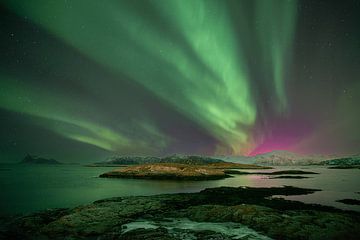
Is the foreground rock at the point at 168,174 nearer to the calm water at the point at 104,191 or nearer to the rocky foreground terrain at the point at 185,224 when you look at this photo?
the calm water at the point at 104,191

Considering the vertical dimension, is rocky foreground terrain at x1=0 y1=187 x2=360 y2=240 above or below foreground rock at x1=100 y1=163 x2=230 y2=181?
below

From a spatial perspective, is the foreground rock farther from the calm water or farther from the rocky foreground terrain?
the rocky foreground terrain

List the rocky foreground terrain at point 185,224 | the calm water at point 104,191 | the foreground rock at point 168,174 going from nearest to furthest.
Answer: the rocky foreground terrain at point 185,224 < the calm water at point 104,191 < the foreground rock at point 168,174

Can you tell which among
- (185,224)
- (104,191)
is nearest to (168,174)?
(104,191)

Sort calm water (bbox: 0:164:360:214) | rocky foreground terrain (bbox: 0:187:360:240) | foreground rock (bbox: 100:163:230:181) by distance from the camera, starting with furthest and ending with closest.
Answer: foreground rock (bbox: 100:163:230:181), calm water (bbox: 0:164:360:214), rocky foreground terrain (bbox: 0:187:360:240)

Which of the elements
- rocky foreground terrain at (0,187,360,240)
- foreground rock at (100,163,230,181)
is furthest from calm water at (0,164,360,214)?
foreground rock at (100,163,230,181)

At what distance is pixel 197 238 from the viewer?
22.1 meters

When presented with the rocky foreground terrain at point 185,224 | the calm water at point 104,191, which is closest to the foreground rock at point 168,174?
the calm water at point 104,191

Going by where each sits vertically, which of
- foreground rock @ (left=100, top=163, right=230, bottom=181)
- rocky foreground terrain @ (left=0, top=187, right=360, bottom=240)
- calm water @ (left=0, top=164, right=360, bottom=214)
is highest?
foreground rock @ (left=100, top=163, right=230, bottom=181)

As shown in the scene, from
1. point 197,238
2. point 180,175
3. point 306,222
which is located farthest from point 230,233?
point 180,175

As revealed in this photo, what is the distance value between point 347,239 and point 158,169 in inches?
4152

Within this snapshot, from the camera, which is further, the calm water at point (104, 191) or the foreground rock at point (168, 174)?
the foreground rock at point (168, 174)

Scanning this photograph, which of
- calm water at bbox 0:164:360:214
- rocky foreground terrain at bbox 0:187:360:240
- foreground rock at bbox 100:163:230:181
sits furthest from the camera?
foreground rock at bbox 100:163:230:181

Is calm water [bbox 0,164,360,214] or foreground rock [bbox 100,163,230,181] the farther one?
foreground rock [bbox 100,163,230,181]
